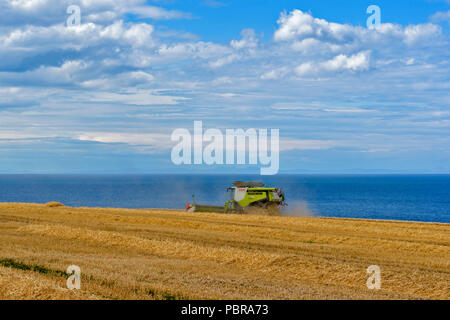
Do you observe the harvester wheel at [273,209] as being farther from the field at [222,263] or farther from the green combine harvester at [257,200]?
the field at [222,263]

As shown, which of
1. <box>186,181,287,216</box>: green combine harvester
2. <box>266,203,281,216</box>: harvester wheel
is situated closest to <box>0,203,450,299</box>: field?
<box>266,203,281,216</box>: harvester wheel

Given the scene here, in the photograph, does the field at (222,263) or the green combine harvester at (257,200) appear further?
the green combine harvester at (257,200)

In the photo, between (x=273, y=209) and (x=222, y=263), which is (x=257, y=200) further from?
(x=222, y=263)

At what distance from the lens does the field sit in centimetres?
1293

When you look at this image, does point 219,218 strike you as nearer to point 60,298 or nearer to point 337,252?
point 337,252

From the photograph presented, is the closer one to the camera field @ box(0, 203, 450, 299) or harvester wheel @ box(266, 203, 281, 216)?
field @ box(0, 203, 450, 299)

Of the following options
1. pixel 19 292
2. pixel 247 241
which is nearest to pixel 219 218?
pixel 247 241

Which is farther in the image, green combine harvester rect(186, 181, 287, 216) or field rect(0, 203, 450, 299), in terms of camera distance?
green combine harvester rect(186, 181, 287, 216)

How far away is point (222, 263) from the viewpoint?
19.1 meters

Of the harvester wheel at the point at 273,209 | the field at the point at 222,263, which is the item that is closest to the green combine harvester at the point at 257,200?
the harvester wheel at the point at 273,209

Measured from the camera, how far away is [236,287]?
46.0 ft

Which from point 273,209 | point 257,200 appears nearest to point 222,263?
point 257,200

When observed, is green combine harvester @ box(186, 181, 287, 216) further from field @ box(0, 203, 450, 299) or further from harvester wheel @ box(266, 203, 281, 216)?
→ field @ box(0, 203, 450, 299)

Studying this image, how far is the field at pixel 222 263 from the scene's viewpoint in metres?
12.9
